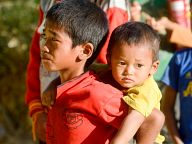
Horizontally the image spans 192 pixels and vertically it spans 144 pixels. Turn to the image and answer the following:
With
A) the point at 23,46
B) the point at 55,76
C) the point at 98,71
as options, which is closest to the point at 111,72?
the point at 98,71

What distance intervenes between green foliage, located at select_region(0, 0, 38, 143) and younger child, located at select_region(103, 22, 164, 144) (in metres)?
3.50

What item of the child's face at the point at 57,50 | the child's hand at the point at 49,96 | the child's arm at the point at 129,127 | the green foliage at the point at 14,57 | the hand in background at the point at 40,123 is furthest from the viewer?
the green foliage at the point at 14,57

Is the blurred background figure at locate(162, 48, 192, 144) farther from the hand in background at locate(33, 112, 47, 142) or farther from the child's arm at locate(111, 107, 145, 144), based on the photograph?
the child's arm at locate(111, 107, 145, 144)

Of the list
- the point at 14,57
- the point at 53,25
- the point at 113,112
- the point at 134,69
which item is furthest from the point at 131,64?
the point at 14,57

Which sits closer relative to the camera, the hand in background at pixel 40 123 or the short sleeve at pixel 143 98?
the short sleeve at pixel 143 98

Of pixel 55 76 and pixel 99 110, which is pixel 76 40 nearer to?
pixel 99 110

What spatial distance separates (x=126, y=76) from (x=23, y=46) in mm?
3690

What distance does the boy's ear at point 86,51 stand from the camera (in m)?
1.93

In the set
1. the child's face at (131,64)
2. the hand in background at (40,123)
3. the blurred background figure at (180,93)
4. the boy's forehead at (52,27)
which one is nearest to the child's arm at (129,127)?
the child's face at (131,64)

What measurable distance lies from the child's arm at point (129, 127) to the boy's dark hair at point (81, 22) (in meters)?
0.30

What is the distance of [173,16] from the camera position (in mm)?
2592

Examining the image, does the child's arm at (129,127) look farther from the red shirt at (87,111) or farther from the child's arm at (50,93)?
the child's arm at (50,93)

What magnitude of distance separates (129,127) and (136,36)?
0.93ft

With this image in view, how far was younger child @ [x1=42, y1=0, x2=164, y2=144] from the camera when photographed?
1810 mm
